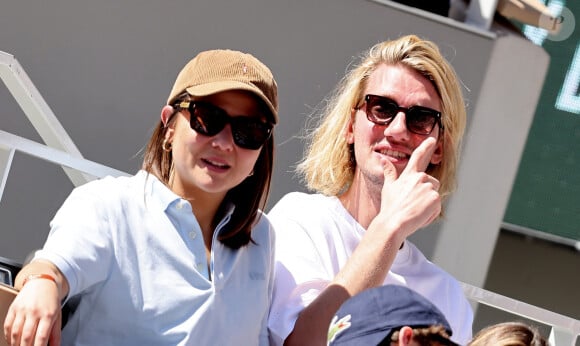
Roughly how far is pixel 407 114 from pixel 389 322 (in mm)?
839

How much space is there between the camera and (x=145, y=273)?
1732mm

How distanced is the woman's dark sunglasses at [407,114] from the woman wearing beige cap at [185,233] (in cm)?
31

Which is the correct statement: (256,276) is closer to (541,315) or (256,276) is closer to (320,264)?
(320,264)

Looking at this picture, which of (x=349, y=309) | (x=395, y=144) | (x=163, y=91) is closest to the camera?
(x=349, y=309)

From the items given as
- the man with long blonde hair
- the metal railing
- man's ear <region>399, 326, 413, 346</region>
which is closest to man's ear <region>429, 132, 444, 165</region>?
the man with long blonde hair

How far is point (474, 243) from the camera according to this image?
14.2 ft

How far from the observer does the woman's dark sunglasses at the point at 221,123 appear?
1.81 metres

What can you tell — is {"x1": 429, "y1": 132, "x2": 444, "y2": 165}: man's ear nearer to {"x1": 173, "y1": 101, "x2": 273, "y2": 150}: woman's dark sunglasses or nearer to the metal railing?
the metal railing

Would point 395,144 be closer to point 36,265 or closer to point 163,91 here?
point 36,265

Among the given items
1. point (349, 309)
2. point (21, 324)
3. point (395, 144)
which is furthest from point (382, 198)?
point (21, 324)

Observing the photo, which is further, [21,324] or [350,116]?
[350,116]

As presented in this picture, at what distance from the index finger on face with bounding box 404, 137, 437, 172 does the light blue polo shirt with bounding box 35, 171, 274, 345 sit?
395 millimetres

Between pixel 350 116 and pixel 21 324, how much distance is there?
102cm

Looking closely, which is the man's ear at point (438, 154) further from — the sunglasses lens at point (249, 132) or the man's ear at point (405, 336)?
the man's ear at point (405, 336)
